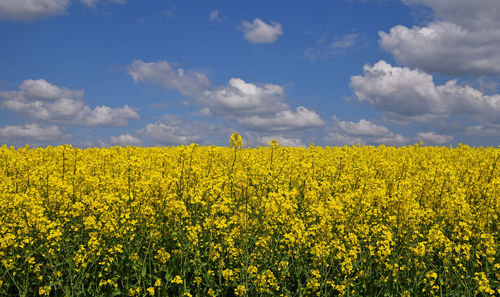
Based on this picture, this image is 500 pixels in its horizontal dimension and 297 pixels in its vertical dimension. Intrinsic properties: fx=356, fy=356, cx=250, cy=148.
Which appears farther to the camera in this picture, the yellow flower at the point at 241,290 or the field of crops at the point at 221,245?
the field of crops at the point at 221,245

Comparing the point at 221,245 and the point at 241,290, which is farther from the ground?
the point at 221,245

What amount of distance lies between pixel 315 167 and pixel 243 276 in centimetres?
664

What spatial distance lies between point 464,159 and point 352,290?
12.7 meters

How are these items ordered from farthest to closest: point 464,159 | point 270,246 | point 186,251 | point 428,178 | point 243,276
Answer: point 464,159 → point 428,178 → point 270,246 → point 186,251 → point 243,276

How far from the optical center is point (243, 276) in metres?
5.17

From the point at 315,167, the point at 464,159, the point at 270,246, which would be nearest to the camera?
the point at 270,246

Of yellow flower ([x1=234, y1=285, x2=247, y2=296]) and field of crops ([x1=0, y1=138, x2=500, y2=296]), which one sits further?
field of crops ([x1=0, y1=138, x2=500, y2=296])

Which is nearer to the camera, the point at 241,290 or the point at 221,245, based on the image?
the point at 241,290

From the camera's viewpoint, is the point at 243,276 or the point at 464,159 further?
the point at 464,159

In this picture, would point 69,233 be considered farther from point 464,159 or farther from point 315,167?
point 464,159

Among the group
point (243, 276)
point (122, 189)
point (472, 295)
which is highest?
point (122, 189)

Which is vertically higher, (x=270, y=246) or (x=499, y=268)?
(x=270, y=246)

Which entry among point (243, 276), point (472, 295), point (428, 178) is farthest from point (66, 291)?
point (428, 178)

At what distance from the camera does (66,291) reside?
5.22m
